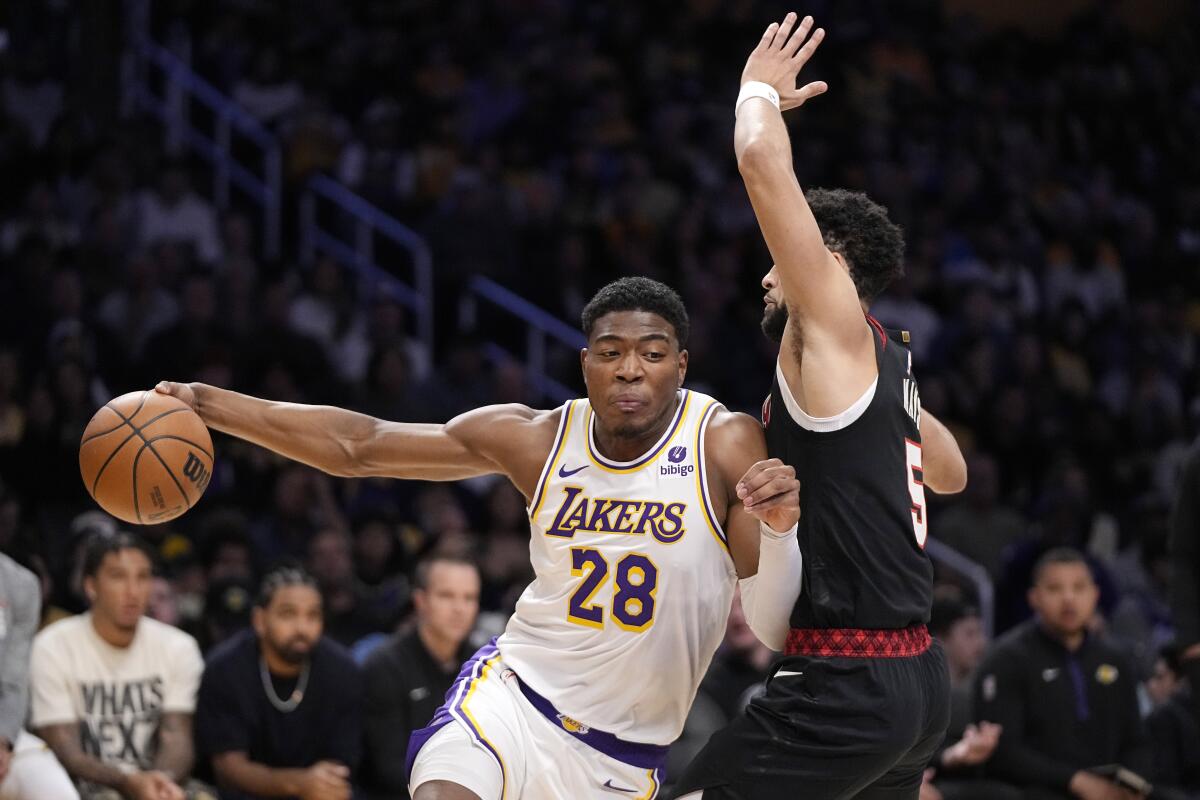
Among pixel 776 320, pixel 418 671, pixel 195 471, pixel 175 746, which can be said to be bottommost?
pixel 175 746

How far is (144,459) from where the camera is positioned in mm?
4918

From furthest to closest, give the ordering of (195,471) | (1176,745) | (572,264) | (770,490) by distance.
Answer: (572,264) < (1176,745) < (195,471) < (770,490)

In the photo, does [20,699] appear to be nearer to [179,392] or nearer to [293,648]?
[293,648]

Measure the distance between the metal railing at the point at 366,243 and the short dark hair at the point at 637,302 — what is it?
7.63 m

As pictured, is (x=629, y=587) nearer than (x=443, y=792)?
No

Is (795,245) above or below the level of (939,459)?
above

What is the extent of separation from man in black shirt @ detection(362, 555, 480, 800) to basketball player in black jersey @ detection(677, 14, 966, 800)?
12.1ft

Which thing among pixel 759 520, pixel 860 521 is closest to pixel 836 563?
pixel 860 521

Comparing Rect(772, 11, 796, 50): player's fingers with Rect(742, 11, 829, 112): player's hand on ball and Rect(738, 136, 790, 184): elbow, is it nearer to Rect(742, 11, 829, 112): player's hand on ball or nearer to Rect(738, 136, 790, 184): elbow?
Rect(742, 11, 829, 112): player's hand on ball

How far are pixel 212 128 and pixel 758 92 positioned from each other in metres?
9.97

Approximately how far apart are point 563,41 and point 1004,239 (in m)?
4.41

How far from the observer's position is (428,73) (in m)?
14.3

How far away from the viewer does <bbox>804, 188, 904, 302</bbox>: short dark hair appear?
4.52 metres

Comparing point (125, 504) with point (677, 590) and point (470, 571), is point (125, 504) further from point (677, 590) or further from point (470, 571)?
point (470, 571)
